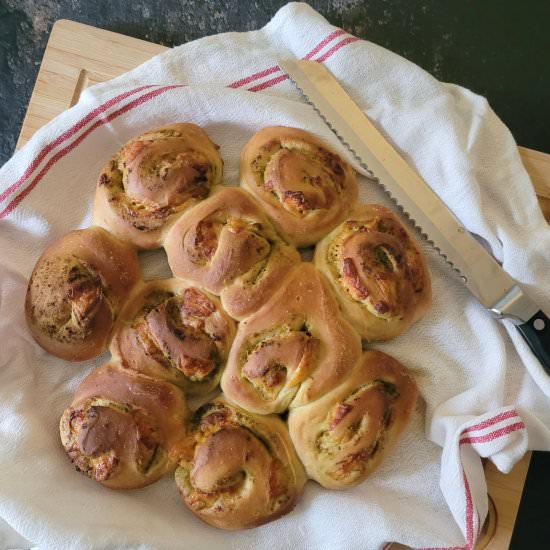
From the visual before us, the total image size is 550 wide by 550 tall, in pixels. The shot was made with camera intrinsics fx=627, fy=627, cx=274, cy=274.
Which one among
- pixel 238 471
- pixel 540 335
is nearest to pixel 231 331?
pixel 238 471

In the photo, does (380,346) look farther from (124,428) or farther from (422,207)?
(124,428)

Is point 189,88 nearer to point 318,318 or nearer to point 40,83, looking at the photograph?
point 40,83

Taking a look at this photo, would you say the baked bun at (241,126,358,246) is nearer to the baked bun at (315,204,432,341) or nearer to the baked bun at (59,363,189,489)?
the baked bun at (315,204,432,341)

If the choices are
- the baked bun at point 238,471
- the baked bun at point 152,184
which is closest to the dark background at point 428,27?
the baked bun at point 152,184

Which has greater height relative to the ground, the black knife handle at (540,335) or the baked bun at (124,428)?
the black knife handle at (540,335)

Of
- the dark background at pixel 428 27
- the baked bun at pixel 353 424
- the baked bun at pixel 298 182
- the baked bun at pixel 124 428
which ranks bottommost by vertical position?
the baked bun at pixel 124 428

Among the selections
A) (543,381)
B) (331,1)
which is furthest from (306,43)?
(543,381)

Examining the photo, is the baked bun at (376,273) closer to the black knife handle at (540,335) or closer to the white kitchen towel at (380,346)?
the white kitchen towel at (380,346)
